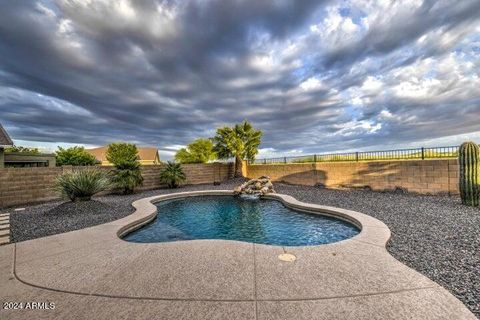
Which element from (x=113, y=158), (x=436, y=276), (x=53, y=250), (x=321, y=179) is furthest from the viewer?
(x=113, y=158)

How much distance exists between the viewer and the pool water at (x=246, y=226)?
16.3 feet

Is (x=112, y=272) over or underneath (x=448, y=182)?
underneath

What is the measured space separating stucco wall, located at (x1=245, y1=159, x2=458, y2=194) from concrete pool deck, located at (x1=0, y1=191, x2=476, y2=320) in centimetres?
731

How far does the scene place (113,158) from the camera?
31.4m

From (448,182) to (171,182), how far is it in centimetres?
1388

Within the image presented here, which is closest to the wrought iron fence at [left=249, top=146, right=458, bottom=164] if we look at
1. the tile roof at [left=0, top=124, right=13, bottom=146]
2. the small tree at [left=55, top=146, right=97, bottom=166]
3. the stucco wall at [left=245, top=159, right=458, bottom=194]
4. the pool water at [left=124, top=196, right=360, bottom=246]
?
the stucco wall at [left=245, top=159, right=458, bottom=194]

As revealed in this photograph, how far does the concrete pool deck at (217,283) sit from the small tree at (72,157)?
31248 millimetres

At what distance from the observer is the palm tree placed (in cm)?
1792

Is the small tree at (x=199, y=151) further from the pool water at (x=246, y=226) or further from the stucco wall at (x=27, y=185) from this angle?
the pool water at (x=246, y=226)

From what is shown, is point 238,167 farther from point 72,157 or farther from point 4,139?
point 72,157

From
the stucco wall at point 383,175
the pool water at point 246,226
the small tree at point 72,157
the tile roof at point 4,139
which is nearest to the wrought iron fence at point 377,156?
the stucco wall at point 383,175

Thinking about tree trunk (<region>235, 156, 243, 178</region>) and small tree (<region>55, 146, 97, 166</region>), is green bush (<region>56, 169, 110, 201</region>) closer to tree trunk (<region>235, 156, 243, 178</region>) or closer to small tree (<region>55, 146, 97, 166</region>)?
tree trunk (<region>235, 156, 243, 178</region>)

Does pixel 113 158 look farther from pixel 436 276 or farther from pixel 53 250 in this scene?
pixel 436 276

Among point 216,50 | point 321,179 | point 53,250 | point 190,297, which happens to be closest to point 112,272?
point 190,297
